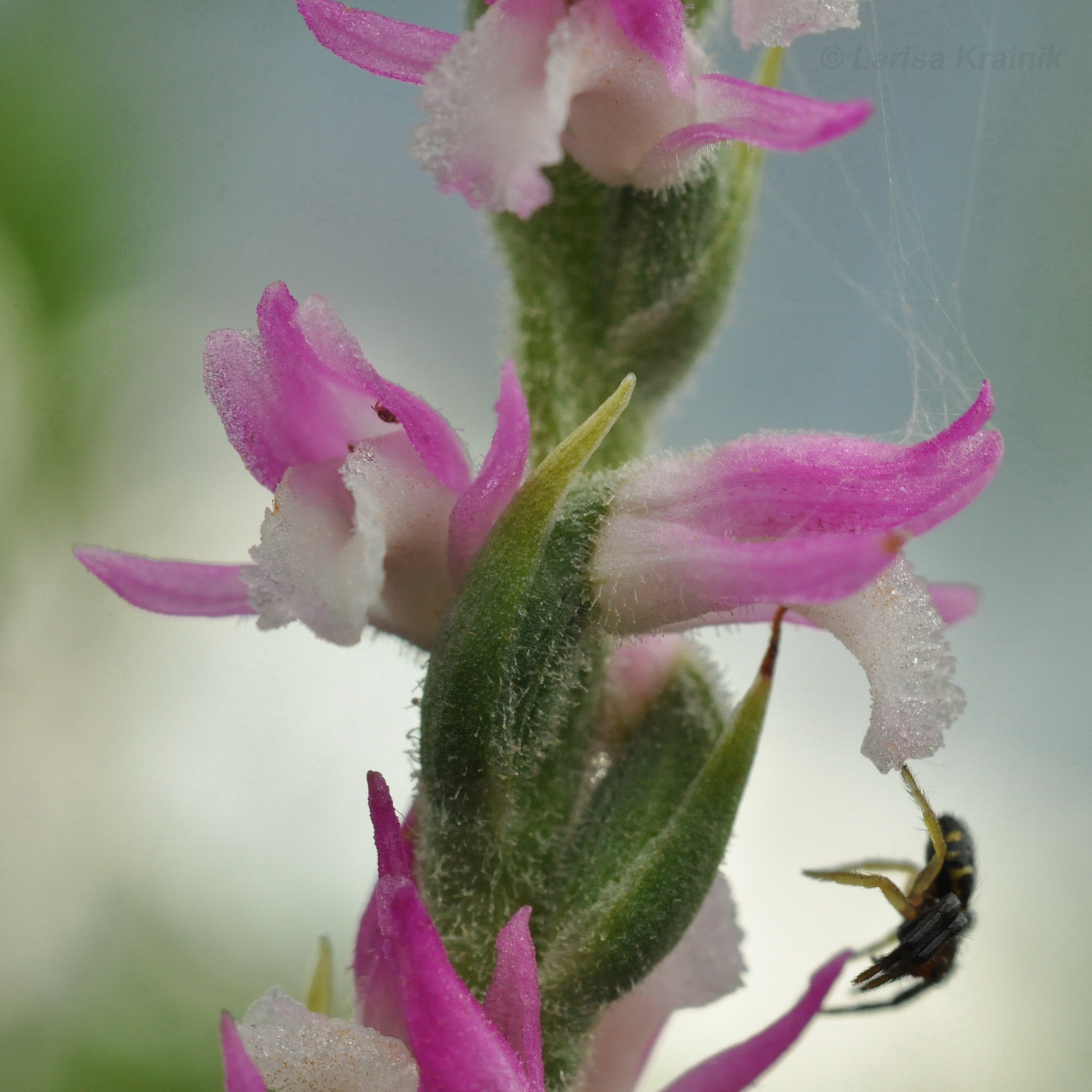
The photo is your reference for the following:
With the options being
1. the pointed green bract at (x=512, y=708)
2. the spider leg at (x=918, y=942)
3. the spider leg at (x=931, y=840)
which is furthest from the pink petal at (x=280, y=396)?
the spider leg at (x=918, y=942)

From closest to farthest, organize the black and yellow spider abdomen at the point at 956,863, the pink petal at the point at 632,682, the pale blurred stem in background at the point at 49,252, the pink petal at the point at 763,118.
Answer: the pink petal at the point at 763,118 < the pink petal at the point at 632,682 < the black and yellow spider abdomen at the point at 956,863 < the pale blurred stem in background at the point at 49,252

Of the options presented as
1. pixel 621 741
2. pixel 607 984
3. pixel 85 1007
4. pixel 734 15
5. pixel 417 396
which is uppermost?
pixel 734 15

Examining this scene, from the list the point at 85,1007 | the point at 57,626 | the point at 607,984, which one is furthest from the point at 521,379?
the point at 57,626

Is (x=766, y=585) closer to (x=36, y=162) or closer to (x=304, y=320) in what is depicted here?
(x=304, y=320)

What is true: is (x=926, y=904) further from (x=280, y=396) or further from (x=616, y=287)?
(x=280, y=396)

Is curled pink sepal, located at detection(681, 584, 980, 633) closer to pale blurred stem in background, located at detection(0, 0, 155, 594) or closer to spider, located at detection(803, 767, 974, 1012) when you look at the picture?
spider, located at detection(803, 767, 974, 1012)

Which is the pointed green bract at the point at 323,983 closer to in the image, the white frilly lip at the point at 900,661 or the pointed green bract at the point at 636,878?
the pointed green bract at the point at 636,878

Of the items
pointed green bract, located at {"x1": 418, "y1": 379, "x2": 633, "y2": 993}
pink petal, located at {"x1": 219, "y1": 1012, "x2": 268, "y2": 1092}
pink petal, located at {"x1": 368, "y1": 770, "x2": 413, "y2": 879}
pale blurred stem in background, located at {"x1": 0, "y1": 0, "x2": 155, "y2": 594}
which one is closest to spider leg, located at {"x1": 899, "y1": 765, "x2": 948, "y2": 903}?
pointed green bract, located at {"x1": 418, "y1": 379, "x2": 633, "y2": 993}
